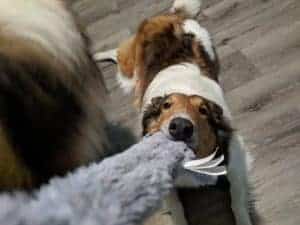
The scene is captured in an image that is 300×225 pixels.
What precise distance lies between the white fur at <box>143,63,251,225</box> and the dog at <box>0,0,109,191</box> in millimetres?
536

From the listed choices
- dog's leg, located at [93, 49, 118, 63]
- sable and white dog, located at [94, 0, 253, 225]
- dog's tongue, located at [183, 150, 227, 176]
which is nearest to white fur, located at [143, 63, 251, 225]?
sable and white dog, located at [94, 0, 253, 225]

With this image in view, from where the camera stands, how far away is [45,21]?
2.67 feet

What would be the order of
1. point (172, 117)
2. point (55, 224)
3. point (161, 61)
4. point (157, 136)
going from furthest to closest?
1. point (161, 61)
2. point (172, 117)
3. point (157, 136)
4. point (55, 224)

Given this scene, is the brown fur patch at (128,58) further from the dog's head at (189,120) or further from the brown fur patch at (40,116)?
the brown fur patch at (40,116)

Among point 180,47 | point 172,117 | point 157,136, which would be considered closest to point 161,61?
point 180,47

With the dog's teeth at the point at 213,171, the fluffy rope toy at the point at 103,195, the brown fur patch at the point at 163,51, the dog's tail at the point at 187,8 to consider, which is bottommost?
the fluffy rope toy at the point at 103,195

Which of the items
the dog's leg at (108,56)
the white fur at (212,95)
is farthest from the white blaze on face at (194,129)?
the dog's leg at (108,56)

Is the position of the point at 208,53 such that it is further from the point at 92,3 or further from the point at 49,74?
the point at 49,74

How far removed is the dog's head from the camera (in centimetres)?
122

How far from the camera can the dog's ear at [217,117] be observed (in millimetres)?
1354

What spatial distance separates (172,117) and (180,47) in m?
0.36

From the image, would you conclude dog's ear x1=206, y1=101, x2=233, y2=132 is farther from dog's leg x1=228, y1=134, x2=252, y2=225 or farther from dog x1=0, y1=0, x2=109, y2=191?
dog x1=0, y1=0, x2=109, y2=191

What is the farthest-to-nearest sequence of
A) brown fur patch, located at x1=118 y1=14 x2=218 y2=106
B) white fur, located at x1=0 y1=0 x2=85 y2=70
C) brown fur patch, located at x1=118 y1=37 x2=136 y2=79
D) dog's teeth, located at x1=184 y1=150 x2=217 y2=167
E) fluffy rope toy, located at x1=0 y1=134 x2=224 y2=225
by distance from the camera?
brown fur patch, located at x1=118 y1=37 x2=136 y2=79, brown fur patch, located at x1=118 y1=14 x2=218 y2=106, dog's teeth, located at x1=184 y1=150 x2=217 y2=167, white fur, located at x1=0 y1=0 x2=85 y2=70, fluffy rope toy, located at x1=0 y1=134 x2=224 y2=225

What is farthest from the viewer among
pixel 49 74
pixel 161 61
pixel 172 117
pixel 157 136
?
pixel 161 61
